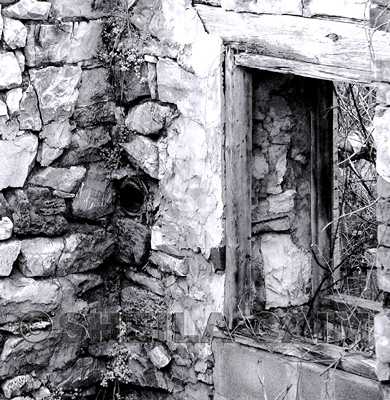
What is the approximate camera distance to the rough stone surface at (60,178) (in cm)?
505

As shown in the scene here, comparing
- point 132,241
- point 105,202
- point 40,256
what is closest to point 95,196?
point 105,202

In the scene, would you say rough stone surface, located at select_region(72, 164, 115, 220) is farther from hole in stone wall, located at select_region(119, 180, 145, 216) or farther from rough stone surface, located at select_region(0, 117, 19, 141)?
rough stone surface, located at select_region(0, 117, 19, 141)

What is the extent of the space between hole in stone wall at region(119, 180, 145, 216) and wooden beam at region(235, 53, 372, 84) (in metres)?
1.09

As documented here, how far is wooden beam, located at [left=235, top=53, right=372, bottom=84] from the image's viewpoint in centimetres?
400

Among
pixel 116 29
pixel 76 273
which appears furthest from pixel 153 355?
pixel 116 29

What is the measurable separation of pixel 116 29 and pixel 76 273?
1369 millimetres

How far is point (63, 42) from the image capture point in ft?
16.4

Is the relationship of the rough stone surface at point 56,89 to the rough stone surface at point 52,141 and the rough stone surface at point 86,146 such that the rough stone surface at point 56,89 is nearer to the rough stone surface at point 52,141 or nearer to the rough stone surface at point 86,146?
the rough stone surface at point 52,141

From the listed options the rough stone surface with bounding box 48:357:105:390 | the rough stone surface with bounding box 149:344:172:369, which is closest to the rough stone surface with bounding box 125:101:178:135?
the rough stone surface with bounding box 149:344:172:369

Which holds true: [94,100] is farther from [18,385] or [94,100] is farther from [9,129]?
[18,385]

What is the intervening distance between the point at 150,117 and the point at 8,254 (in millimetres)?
1045

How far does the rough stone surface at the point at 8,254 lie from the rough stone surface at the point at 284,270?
1.31 metres

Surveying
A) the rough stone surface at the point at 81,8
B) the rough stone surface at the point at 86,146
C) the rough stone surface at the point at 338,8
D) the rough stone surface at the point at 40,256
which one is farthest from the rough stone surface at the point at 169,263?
the rough stone surface at the point at 338,8

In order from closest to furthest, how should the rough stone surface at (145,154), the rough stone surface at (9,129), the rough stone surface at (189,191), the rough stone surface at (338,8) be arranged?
the rough stone surface at (338,8) → the rough stone surface at (189,191) → the rough stone surface at (9,129) → the rough stone surface at (145,154)
